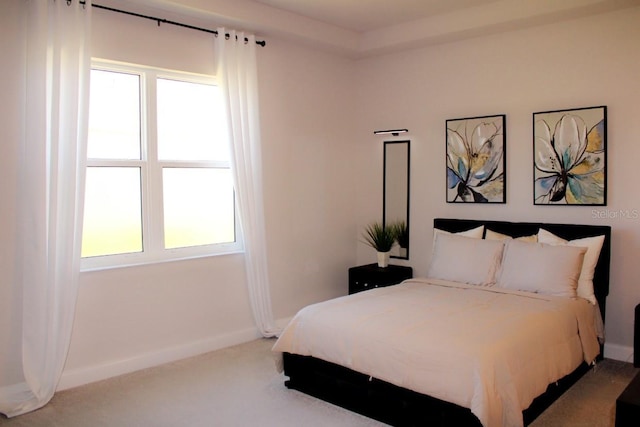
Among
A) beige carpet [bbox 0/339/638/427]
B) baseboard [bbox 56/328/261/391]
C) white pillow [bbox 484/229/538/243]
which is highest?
white pillow [bbox 484/229/538/243]

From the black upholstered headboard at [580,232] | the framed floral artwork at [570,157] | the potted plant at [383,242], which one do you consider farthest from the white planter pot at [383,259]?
the framed floral artwork at [570,157]

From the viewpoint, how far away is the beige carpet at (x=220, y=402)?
307cm

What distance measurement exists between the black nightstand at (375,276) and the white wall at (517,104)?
24 centimetres

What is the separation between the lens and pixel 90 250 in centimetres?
382

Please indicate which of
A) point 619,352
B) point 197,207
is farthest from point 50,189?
point 619,352

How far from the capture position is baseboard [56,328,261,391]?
3.62 metres

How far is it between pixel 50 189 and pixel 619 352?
14.1 feet

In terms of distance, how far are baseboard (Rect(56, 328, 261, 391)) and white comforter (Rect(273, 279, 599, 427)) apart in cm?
108

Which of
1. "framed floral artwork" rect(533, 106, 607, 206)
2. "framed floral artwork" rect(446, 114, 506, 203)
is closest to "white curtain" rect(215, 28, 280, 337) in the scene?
"framed floral artwork" rect(446, 114, 506, 203)

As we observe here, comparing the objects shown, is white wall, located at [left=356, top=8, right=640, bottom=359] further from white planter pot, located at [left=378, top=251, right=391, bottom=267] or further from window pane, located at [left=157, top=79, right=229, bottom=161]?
window pane, located at [left=157, top=79, right=229, bottom=161]

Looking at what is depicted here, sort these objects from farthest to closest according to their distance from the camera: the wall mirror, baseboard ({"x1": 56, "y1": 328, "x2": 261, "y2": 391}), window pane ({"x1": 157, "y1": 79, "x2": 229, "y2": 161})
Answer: the wall mirror < window pane ({"x1": 157, "y1": 79, "x2": 229, "y2": 161}) < baseboard ({"x1": 56, "y1": 328, "x2": 261, "y2": 391})

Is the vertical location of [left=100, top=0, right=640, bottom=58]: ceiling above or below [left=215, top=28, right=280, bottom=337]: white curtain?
above

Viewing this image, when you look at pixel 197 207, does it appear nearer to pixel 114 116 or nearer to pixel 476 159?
pixel 114 116

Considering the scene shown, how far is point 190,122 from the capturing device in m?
4.41
